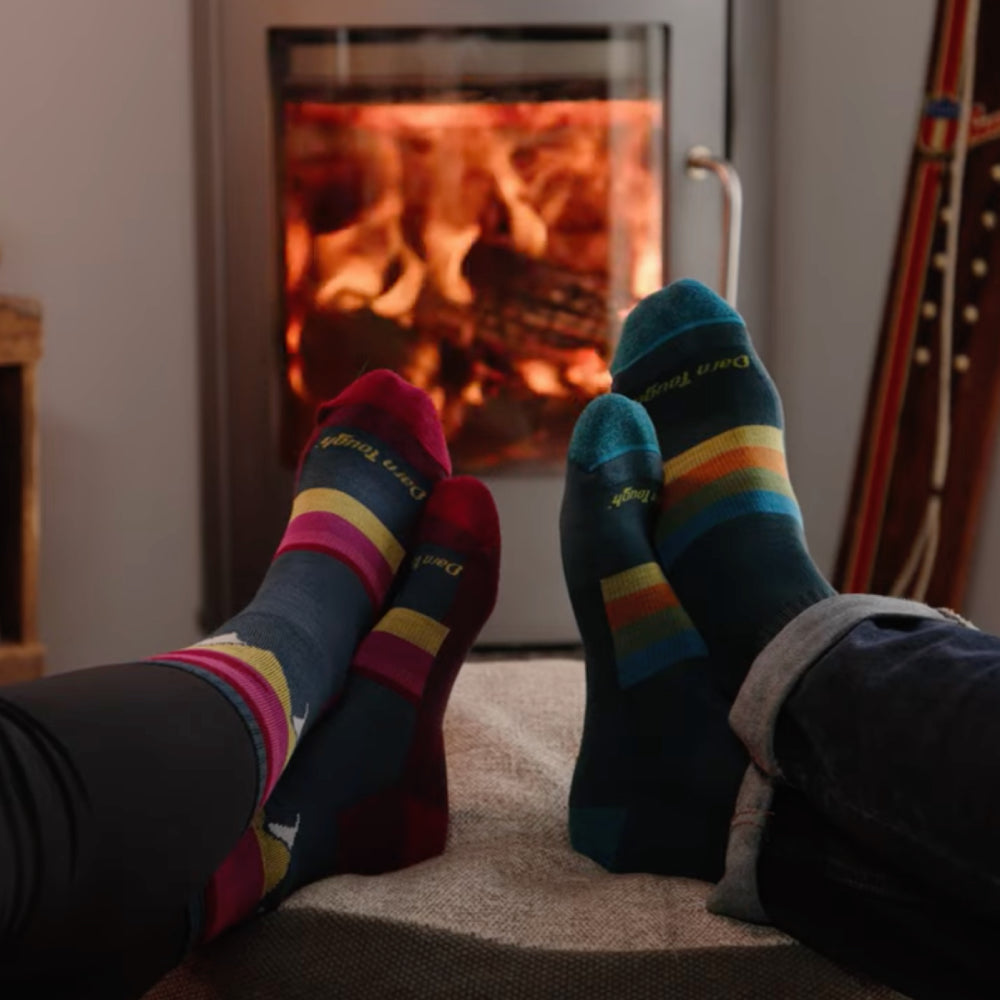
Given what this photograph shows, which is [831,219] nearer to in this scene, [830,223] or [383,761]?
[830,223]

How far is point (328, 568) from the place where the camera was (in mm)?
802

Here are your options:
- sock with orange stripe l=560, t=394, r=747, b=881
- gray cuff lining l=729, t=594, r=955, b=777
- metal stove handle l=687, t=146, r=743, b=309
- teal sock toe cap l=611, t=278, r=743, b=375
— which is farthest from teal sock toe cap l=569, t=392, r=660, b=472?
metal stove handle l=687, t=146, r=743, b=309

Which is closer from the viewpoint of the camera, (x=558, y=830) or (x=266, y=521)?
(x=558, y=830)

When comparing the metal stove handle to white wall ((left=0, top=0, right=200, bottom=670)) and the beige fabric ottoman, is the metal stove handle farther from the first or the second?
the beige fabric ottoman

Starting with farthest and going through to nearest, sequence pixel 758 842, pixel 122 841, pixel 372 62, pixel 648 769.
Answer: pixel 372 62 → pixel 648 769 → pixel 758 842 → pixel 122 841

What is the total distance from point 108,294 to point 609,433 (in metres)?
1.39

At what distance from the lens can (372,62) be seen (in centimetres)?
186

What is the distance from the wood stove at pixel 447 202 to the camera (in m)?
1.86

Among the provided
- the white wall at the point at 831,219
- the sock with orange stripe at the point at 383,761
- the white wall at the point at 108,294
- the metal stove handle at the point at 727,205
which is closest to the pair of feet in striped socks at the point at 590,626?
the sock with orange stripe at the point at 383,761

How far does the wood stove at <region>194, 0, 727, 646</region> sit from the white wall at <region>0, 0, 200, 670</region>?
141 millimetres

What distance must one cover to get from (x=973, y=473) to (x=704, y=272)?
50 cm

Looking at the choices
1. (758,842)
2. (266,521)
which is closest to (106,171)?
(266,521)

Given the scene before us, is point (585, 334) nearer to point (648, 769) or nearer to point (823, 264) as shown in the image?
point (823, 264)

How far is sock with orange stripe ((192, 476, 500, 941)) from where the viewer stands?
606 millimetres
